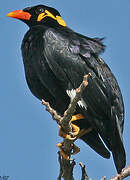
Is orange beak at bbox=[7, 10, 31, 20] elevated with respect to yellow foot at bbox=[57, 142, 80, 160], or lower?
elevated

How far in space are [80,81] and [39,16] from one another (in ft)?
6.05

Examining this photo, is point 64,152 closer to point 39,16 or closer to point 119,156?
point 119,156

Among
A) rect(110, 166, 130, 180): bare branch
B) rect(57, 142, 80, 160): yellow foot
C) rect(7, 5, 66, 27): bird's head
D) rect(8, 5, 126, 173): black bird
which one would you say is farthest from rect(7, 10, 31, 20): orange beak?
rect(110, 166, 130, 180): bare branch

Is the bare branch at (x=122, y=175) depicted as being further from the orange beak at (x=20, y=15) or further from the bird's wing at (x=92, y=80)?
the orange beak at (x=20, y=15)

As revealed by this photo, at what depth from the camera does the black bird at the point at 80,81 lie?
6.05 m

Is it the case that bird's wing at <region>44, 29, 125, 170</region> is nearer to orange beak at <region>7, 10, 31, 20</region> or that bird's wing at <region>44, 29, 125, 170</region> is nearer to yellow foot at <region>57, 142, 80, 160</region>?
yellow foot at <region>57, 142, 80, 160</region>

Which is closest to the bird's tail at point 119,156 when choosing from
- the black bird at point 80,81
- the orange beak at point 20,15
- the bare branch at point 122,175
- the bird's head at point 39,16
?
the black bird at point 80,81

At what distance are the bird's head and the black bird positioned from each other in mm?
636

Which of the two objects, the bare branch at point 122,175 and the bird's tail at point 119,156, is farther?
the bird's tail at point 119,156

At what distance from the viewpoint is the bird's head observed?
7.30 metres

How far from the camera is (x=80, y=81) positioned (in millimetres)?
6141

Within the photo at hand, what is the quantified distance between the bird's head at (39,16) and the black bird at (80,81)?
64cm

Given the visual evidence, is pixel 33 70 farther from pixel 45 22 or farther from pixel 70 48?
pixel 45 22

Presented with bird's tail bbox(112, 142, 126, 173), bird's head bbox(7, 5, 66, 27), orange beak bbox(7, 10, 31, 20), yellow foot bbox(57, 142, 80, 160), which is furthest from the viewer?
orange beak bbox(7, 10, 31, 20)
